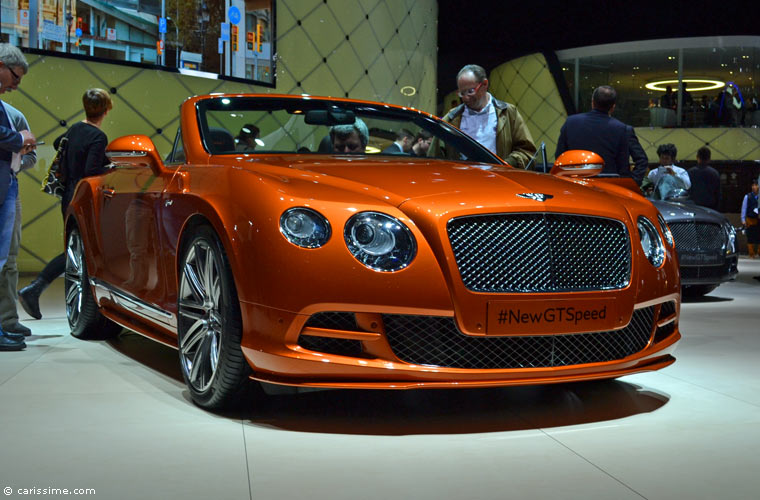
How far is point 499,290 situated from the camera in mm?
2535

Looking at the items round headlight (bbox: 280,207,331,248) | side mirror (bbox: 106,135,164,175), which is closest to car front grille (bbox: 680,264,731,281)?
side mirror (bbox: 106,135,164,175)

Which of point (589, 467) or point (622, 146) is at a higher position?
point (622, 146)

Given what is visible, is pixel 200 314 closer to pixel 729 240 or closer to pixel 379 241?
pixel 379 241

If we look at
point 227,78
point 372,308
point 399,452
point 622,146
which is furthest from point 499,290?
point 227,78

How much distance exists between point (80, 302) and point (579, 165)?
2.56 meters

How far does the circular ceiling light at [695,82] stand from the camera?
61.9 feet

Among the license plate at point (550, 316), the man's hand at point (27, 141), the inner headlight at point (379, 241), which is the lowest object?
the license plate at point (550, 316)

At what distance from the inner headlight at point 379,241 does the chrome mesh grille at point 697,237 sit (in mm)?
4478

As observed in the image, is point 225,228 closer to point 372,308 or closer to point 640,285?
point 372,308

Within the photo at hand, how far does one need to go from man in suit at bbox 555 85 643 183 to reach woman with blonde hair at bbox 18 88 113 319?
2.68 m

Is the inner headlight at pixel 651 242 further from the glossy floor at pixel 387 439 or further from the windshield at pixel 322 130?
the windshield at pixel 322 130

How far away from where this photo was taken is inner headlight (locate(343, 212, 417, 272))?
248 cm

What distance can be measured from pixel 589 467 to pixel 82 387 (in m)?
1.91

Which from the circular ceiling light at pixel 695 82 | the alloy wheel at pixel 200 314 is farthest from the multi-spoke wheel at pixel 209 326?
the circular ceiling light at pixel 695 82
